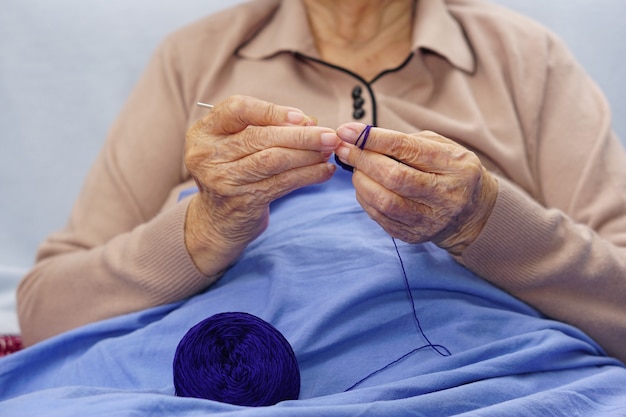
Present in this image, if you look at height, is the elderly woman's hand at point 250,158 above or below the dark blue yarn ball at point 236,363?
above

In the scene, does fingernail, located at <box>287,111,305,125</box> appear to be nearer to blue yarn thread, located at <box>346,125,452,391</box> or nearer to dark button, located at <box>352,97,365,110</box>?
blue yarn thread, located at <box>346,125,452,391</box>

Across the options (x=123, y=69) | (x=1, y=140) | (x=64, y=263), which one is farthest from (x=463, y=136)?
→ (x=1, y=140)

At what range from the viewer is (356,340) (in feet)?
3.20

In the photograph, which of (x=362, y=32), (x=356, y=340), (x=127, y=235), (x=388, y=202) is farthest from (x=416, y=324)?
(x=362, y=32)

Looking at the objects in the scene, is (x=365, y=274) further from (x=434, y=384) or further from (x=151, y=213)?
(x=151, y=213)

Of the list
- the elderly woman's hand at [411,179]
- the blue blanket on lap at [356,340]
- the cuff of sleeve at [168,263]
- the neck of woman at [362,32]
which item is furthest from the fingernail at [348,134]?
the neck of woman at [362,32]

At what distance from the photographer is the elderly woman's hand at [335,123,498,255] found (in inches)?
34.5

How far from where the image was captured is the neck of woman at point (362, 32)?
51.2 inches

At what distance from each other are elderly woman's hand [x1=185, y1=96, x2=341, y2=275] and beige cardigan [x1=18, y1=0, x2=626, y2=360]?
124mm

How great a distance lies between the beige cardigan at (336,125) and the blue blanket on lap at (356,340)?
6 cm

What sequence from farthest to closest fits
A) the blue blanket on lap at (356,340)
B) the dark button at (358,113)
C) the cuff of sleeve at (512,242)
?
the dark button at (358,113) < the cuff of sleeve at (512,242) < the blue blanket on lap at (356,340)

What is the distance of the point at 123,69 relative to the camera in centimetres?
162

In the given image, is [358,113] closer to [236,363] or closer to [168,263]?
[168,263]

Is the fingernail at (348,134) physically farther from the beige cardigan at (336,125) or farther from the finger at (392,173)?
the beige cardigan at (336,125)
